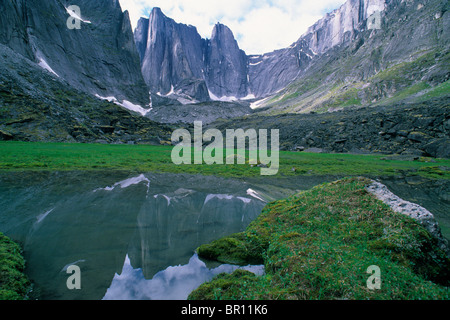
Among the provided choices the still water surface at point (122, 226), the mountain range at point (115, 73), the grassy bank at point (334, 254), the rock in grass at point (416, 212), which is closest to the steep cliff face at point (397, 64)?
the mountain range at point (115, 73)

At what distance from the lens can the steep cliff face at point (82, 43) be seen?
9400 centimetres

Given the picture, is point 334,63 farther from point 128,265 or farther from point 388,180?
point 128,265

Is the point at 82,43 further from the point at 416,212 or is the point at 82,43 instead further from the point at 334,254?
the point at 416,212

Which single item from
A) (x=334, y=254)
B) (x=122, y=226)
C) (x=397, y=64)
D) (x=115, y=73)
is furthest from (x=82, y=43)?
(x=397, y=64)

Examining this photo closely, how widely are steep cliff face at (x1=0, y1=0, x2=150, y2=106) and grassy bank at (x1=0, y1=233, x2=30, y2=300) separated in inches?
4323

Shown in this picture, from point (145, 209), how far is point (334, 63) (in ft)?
745

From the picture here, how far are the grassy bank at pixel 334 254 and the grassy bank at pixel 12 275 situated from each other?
3.68m

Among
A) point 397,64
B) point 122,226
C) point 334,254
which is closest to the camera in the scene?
point 334,254

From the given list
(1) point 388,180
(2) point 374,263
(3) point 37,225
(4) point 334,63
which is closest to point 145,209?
(3) point 37,225

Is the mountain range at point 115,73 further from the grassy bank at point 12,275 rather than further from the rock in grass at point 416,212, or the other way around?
the rock in grass at point 416,212

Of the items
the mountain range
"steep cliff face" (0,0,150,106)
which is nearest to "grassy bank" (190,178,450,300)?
the mountain range

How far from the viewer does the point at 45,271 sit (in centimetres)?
593

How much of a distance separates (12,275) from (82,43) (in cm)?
17961

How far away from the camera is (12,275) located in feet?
17.0
